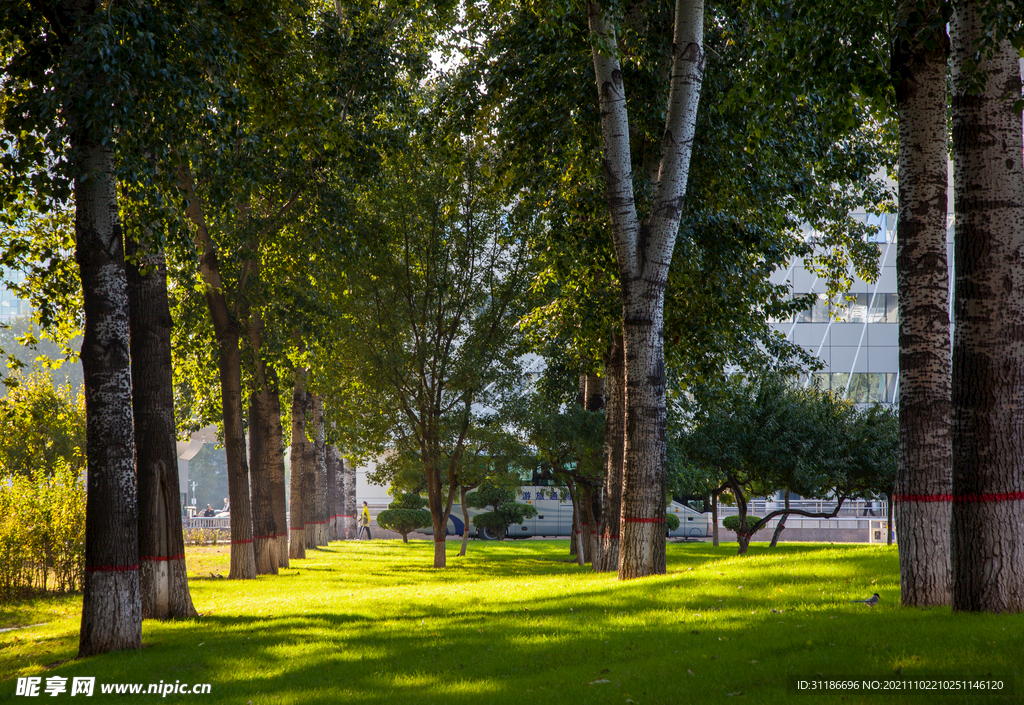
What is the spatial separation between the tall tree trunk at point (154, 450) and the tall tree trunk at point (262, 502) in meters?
8.50

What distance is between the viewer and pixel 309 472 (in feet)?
91.5

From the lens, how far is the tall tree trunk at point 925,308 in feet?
22.1

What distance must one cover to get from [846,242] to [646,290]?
7.53m

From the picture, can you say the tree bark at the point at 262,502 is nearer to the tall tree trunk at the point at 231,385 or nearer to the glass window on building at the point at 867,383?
the tall tree trunk at the point at 231,385

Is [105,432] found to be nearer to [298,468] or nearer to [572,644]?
[572,644]

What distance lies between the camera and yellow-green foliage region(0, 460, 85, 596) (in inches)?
597

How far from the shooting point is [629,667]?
21.0 ft

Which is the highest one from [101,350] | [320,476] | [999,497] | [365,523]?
[101,350]

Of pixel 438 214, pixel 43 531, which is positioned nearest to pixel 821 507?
pixel 438 214

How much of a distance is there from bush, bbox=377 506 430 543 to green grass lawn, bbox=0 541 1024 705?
82.5ft

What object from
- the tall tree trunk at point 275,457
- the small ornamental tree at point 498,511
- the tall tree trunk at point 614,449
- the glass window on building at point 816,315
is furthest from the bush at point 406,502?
the glass window on building at point 816,315

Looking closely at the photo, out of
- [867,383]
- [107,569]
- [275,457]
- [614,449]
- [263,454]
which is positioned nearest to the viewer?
[107,569]

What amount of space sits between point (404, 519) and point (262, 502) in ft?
63.7

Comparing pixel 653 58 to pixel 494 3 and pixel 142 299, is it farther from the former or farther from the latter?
pixel 142 299
